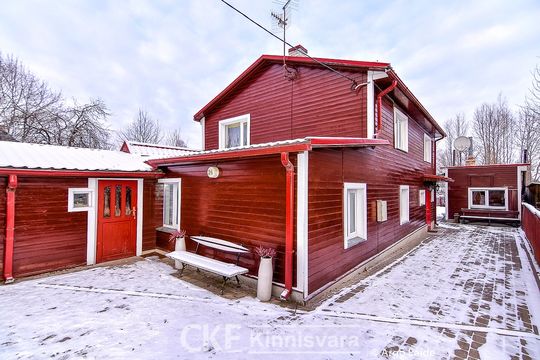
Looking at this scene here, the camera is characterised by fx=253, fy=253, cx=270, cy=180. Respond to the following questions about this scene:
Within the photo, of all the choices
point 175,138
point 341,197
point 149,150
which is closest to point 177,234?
point 341,197

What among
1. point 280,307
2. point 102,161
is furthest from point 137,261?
point 280,307

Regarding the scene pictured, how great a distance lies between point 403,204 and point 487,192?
29.5 feet

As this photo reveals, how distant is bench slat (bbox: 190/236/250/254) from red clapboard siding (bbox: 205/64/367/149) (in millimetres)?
3797

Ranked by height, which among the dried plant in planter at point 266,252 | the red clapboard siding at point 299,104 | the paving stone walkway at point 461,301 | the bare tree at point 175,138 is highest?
the bare tree at point 175,138

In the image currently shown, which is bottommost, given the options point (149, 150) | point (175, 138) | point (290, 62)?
point (149, 150)

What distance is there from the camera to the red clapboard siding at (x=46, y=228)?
5.32 m

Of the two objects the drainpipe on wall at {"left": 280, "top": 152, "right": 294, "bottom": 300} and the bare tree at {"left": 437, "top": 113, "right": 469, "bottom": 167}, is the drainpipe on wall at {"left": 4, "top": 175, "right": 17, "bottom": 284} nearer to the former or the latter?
the drainpipe on wall at {"left": 280, "top": 152, "right": 294, "bottom": 300}

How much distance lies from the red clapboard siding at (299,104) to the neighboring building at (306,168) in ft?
0.09

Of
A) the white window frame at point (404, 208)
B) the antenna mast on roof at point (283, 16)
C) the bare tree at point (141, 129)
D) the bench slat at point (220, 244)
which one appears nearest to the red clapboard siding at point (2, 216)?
the bench slat at point (220, 244)

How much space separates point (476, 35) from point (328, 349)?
12.9 metres

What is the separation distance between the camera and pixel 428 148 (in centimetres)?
1248

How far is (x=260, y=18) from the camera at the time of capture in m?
4.28

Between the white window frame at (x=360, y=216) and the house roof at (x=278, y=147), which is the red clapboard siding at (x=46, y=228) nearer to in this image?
the house roof at (x=278, y=147)

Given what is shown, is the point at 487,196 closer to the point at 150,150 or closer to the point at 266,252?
the point at 266,252
